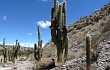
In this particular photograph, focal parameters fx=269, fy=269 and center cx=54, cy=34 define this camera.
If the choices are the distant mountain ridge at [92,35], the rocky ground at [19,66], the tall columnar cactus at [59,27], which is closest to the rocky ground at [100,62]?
the tall columnar cactus at [59,27]

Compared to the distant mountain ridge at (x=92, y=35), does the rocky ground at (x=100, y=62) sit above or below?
below

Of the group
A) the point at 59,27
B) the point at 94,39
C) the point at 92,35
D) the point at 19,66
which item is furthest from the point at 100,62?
the point at 19,66

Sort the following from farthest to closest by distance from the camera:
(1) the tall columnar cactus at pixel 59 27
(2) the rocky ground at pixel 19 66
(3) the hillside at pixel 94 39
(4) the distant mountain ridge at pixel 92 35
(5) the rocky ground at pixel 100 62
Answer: (2) the rocky ground at pixel 19 66, (4) the distant mountain ridge at pixel 92 35, (3) the hillside at pixel 94 39, (1) the tall columnar cactus at pixel 59 27, (5) the rocky ground at pixel 100 62

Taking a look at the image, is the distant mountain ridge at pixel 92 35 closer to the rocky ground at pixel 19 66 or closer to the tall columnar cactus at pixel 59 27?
the tall columnar cactus at pixel 59 27

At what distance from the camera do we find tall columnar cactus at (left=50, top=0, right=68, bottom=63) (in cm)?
1866

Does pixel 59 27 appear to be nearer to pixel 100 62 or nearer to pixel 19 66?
pixel 100 62

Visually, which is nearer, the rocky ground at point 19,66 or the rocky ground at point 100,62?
the rocky ground at point 100,62

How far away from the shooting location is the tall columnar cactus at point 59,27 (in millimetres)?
18656

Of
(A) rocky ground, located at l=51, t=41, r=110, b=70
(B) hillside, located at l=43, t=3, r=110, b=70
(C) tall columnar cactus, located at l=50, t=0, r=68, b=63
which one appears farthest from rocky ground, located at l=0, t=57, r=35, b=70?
(A) rocky ground, located at l=51, t=41, r=110, b=70

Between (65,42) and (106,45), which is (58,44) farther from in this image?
(106,45)

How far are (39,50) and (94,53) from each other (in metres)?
9.36

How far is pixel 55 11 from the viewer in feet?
62.0

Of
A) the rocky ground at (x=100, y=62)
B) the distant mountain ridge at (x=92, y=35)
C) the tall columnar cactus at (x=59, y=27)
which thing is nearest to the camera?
the rocky ground at (x=100, y=62)

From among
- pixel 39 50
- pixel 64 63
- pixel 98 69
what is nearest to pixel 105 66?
pixel 98 69
